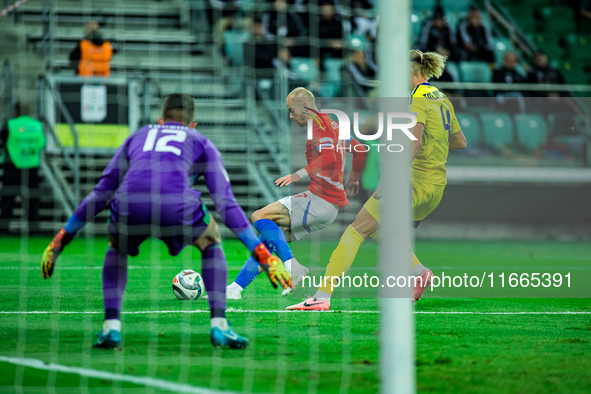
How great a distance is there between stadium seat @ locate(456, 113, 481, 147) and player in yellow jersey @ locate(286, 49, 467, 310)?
847cm

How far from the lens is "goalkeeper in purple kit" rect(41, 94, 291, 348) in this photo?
184 inches

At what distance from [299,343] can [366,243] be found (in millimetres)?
9212

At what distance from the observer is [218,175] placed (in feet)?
15.4

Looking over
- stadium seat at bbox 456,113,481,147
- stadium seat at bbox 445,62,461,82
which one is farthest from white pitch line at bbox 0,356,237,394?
stadium seat at bbox 445,62,461,82

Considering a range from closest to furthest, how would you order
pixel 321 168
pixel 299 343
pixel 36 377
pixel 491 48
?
pixel 36 377 < pixel 299 343 < pixel 321 168 < pixel 491 48

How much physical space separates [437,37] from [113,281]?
1235 cm

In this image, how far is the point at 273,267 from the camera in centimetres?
447

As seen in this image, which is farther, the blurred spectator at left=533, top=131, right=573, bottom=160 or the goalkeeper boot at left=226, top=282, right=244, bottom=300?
the blurred spectator at left=533, top=131, right=573, bottom=160

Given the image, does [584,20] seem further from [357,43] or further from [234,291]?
[234,291]

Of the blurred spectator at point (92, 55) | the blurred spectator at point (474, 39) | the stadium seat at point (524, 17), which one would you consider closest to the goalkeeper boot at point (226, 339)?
the blurred spectator at point (92, 55)

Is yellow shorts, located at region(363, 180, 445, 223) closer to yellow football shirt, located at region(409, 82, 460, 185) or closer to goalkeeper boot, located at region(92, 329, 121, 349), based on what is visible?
yellow football shirt, located at region(409, 82, 460, 185)

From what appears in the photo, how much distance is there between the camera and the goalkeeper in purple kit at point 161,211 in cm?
468

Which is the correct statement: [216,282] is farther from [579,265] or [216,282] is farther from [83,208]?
[579,265]

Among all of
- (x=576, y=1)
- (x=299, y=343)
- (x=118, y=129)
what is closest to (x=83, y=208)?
(x=299, y=343)
